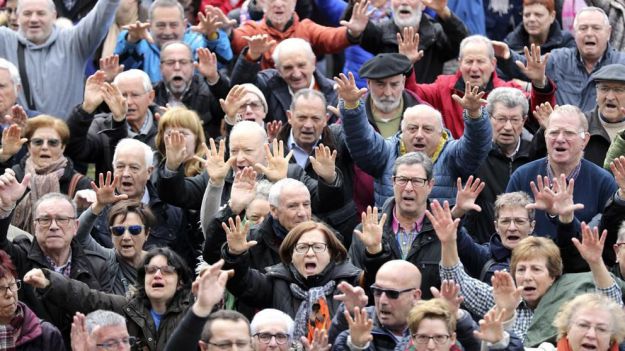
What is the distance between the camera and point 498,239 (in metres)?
11.9

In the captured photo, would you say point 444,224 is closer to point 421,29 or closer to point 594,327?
point 594,327

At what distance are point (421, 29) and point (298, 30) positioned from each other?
1.02 metres

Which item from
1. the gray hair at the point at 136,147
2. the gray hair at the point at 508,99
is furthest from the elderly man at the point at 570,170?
the gray hair at the point at 136,147

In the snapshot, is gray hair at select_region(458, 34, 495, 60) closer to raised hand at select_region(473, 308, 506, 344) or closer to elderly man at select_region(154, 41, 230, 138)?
elderly man at select_region(154, 41, 230, 138)

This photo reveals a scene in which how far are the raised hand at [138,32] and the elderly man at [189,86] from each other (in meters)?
0.46

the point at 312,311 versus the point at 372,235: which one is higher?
the point at 372,235

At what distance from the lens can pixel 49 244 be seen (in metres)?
12.0

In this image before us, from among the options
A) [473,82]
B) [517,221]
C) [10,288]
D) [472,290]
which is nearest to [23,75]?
[473,82]

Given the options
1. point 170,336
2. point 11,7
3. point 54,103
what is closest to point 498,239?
point 170,336

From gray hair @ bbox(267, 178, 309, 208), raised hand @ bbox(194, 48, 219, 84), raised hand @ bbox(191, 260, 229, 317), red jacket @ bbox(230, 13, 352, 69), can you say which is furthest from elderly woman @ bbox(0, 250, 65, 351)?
red jacket @ bbox(230, 13, 352, 69)

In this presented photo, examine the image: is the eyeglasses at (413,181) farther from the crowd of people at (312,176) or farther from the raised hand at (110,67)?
the raised hand at (110,67)

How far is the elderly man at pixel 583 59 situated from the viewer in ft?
46.7

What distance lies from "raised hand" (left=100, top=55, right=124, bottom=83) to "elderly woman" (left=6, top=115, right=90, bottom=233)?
4.50ft

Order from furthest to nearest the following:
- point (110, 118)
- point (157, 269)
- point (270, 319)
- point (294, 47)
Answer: point (294, 47) → point (110, 118) → point (157, 269) → point (270, 319)
